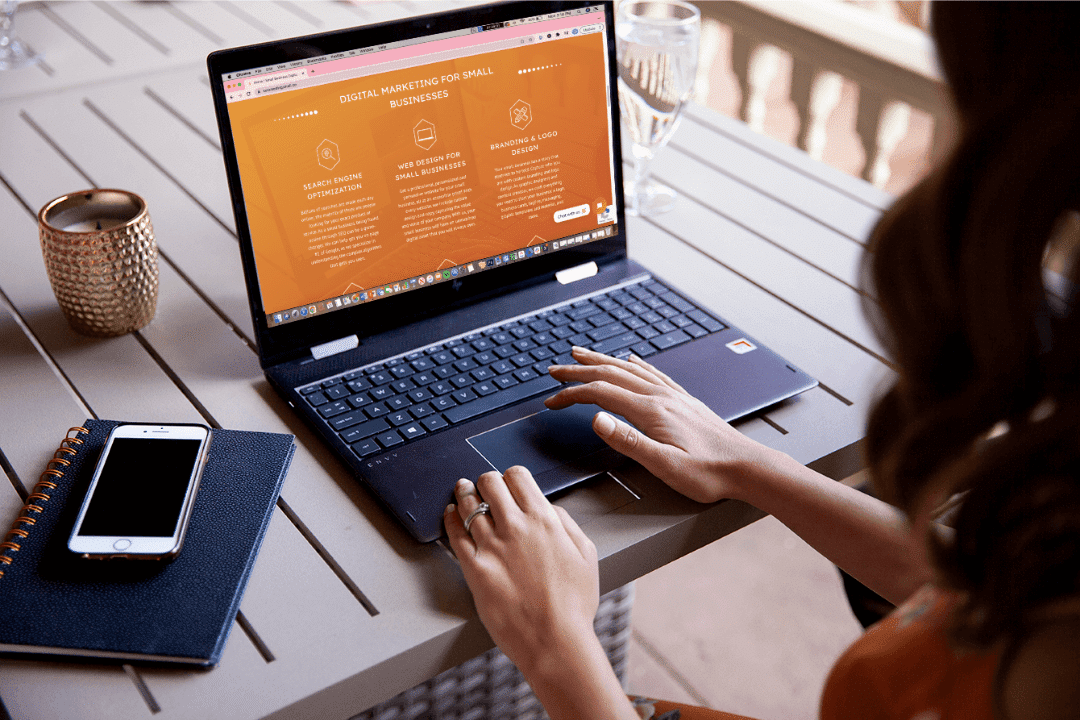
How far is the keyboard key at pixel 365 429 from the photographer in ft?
2.64

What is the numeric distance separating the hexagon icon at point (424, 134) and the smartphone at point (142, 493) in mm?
340

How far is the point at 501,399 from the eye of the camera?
0.86 metres

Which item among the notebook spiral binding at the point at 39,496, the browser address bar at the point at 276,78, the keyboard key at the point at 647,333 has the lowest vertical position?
the keyboard key at the point at 647,333

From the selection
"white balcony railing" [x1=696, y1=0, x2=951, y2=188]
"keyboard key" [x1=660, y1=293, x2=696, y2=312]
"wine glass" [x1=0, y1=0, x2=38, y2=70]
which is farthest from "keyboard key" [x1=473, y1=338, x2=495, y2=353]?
"white balcony railing" [x1=696, y1=0, x2=951, y2=188]

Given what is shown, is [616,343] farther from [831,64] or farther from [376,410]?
[831,64]

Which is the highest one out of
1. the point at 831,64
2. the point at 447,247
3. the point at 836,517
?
the point at 447,247

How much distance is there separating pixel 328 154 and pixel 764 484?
0.49 metres

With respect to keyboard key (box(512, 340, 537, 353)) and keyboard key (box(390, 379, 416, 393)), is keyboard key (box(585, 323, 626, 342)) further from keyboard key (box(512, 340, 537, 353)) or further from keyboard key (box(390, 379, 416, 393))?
keyboard key (box(390, 379, 416, 393))

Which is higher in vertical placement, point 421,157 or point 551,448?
point 421,157

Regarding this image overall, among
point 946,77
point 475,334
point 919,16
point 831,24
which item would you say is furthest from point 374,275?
point 919,16

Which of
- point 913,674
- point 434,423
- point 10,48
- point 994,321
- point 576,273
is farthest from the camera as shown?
point 10,48

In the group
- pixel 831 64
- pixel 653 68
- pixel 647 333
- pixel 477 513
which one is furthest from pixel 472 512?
pixel 831 64

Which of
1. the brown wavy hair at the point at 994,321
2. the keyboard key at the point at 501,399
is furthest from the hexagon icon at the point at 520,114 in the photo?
the brown wavy hair at the point at 994,321

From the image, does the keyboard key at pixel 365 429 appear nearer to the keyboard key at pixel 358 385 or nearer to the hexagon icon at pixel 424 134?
the keyboard key at pixel 358 385
